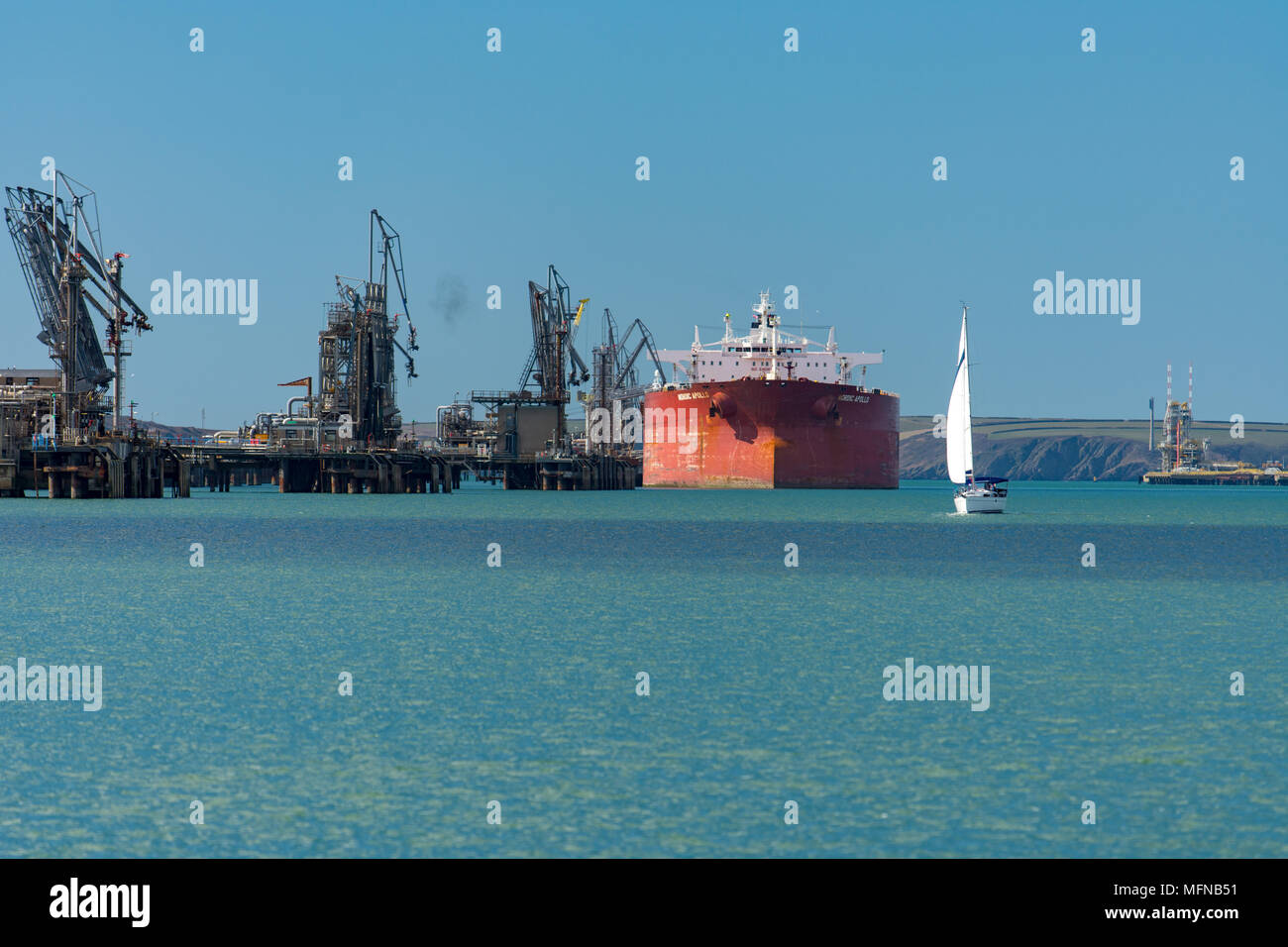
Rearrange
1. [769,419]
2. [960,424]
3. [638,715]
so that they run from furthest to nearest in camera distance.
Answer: [769,419] → [960,424] → [638,715]

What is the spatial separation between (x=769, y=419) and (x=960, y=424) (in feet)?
150

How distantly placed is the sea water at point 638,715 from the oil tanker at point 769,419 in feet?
268

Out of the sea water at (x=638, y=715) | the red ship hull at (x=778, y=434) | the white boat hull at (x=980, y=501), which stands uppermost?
the red ship hull at (x=778, y=434)

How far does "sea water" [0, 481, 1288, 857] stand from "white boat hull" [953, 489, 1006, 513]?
151 feet

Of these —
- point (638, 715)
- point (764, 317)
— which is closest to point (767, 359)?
point (764, 317)

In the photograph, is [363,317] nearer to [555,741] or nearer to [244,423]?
[244,423]

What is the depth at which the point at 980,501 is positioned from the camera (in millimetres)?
93875

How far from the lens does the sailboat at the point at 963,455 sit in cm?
8138

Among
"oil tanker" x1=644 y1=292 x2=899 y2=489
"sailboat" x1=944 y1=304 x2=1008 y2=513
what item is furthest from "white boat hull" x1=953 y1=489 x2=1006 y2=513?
"oil tanker" x1=644 y1=292 x2=899 y2=489

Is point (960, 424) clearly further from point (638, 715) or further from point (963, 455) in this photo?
point (638, 715)

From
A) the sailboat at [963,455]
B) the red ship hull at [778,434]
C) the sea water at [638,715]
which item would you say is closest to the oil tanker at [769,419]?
the red ship hull at [778,434]

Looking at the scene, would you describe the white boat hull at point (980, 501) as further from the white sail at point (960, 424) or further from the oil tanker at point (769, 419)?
the oil tanker at point (769, 419)

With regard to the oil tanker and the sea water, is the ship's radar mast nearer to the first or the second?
the oil tanker
